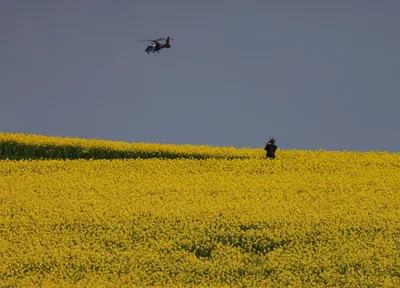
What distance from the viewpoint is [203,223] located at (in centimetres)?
2442

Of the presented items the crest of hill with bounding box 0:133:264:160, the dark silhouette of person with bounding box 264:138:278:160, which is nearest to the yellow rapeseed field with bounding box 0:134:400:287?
the dark silhouette of person with bounding box 264:138:278:160

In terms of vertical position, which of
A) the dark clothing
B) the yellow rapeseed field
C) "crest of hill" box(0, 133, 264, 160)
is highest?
the dark clothing

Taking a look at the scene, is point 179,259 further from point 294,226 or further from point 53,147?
point 53,147

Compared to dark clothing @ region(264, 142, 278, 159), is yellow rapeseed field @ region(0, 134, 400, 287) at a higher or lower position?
lower

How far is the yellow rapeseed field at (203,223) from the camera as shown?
22.0 meters

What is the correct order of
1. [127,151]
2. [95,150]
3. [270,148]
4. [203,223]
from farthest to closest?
[95,150], [127,151], [270,148], [203,223]

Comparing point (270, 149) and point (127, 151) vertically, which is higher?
point (270, 149)

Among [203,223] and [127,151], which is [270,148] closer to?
[127,151]

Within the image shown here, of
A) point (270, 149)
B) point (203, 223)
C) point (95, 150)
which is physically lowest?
point (203, 223)

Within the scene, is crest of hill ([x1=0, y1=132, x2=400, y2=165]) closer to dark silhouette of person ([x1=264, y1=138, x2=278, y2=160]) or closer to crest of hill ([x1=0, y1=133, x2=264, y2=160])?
crest of hill ([x1=0, y1=133, x2=264, y2=160])

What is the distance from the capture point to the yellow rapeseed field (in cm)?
2202

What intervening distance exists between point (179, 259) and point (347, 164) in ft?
43.4

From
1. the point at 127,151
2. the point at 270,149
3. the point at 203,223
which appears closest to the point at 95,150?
the point at 127,151

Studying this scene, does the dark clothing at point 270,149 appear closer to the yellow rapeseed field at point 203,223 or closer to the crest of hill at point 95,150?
the yellow rapeseed field at point 203,223
